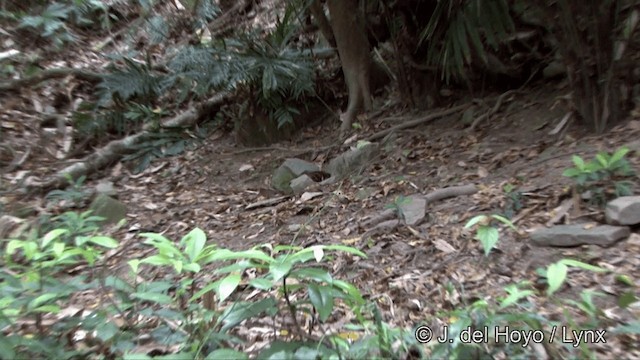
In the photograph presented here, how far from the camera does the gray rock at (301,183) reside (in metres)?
3.95

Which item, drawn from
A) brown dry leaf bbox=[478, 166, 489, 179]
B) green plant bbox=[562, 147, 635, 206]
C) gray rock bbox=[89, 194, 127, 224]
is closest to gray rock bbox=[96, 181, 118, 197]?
gray rock bbox=[89, 194, 127, 224]

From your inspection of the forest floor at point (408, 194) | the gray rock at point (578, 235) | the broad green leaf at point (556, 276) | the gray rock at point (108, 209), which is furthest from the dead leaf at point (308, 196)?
the broad green leaf at point (556, 276)

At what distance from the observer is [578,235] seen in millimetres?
2334

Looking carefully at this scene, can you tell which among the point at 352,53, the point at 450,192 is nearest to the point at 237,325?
the point at 450,192

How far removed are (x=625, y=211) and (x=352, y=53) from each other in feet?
9.72

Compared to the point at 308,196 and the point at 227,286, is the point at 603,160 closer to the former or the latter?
the point at 308,196

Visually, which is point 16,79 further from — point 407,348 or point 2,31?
point 407,348

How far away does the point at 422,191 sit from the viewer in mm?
3348

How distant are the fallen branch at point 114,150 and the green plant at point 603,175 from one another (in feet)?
12.3

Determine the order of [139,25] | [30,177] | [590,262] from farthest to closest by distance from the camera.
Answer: [139,25] → [30,177] → [590,262]

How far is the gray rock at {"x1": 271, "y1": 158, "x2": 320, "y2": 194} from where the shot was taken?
13.7ft

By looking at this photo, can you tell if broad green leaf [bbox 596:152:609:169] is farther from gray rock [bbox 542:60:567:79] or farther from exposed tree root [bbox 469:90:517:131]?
gray rock [bbox 542:60:567:79]

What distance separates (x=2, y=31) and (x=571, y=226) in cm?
692

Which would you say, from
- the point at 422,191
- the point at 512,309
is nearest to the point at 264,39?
the point at 422,191
